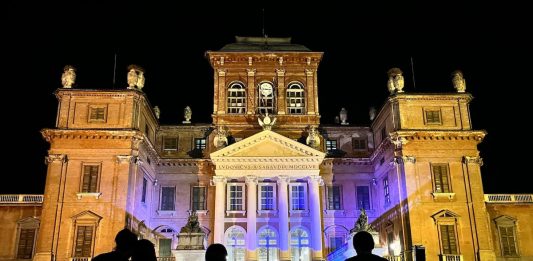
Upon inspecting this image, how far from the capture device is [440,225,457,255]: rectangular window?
35.0 meters

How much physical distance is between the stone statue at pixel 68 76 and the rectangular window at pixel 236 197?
14.7 meters

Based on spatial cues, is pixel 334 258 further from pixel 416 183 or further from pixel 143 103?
pixel 143 103

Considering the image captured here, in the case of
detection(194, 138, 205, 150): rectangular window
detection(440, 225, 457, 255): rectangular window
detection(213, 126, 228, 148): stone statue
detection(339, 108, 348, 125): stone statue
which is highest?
detection(339, 108, 348, 125): stone statue

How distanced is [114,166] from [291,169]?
42.8 ft

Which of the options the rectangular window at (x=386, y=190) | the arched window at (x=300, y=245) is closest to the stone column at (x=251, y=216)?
the arched window at (x=300, y=245)

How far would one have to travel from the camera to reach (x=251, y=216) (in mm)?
38250

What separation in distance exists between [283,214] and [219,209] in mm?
4864

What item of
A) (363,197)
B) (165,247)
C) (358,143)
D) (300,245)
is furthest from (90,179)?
(358,143)

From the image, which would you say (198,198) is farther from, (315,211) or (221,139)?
(315,211)

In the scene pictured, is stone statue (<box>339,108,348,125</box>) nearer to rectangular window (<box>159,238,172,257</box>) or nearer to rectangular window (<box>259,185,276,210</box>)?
rectangular window (<box>259,185,276,210</box>)

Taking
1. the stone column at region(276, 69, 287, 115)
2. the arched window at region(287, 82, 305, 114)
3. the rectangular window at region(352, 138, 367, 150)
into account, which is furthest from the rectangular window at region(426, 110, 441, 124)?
the stone column at region(276, 69, 287, 115)

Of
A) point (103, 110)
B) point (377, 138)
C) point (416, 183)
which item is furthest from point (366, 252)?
point (377, 138)

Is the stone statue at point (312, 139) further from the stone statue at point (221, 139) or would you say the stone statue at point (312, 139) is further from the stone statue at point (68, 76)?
the stone statue at point (68, 76)

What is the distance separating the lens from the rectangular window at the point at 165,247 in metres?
41.3
